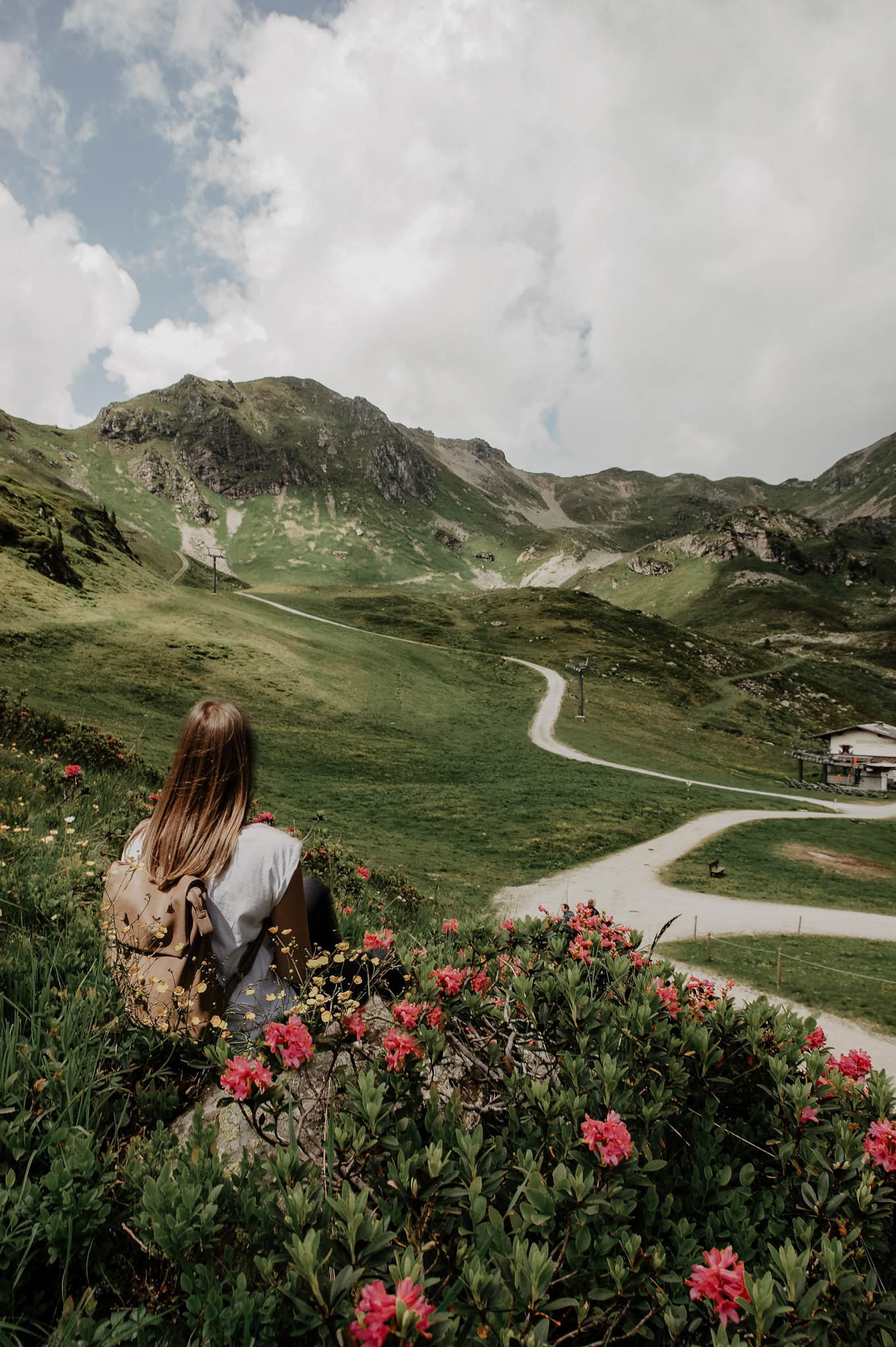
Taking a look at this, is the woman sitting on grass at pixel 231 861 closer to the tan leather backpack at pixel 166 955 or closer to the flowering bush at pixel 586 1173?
the tan leather backpack at pixel 166 955

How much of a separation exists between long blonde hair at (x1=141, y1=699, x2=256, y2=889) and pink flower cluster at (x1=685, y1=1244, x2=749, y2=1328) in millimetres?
3242

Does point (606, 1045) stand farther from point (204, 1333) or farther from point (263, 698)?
point (263, 698)

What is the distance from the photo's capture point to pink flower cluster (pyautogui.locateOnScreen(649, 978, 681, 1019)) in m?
3.94

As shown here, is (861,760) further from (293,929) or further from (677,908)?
(293,929)

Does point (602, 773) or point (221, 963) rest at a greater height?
point (221, 963)

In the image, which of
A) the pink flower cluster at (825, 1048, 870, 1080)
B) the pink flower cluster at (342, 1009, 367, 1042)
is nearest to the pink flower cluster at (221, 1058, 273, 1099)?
the pink flower cluster at (342, 1009, 367, 1042)

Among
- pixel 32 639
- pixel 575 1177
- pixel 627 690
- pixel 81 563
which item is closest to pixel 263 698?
pixel 32 639

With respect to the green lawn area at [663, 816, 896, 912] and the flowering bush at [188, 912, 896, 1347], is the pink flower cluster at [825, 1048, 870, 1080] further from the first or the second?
the green lawn area at [663, 816, 896, 912]

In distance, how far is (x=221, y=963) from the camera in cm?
376

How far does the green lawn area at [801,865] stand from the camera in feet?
79.1

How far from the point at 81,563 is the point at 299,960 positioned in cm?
6294

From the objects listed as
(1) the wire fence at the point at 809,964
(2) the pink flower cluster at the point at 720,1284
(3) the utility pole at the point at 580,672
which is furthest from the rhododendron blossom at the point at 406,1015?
(3) the utility pole at the point at 580,672

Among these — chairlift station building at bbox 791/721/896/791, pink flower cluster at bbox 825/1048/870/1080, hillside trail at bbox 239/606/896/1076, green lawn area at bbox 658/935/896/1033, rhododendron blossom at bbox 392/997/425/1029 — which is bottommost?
hillside trail at bbox 239/606/896/1076

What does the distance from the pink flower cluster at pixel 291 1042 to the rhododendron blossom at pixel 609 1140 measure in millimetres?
1355
